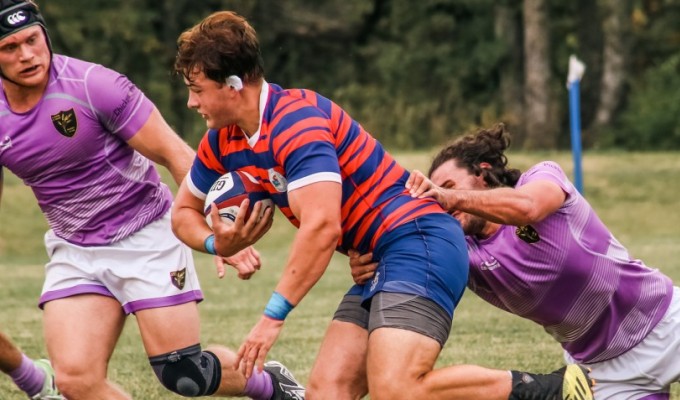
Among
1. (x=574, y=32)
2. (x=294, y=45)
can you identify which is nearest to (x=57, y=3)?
(x=294, y=45)

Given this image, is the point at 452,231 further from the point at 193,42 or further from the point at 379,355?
the point at 193,42

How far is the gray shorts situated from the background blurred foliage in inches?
1043

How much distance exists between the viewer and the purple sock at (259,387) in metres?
5.89

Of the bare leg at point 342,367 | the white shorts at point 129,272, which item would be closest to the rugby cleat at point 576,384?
the bare leg at point 342,367

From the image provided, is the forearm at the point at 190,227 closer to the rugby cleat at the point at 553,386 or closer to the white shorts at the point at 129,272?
the white shorts at the point at 129,272

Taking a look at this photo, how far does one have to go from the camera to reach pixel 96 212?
5.58m

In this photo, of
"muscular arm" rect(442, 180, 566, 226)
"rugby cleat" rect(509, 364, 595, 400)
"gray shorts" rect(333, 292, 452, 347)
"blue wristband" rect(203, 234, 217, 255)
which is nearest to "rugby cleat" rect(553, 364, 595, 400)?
"rugby cleat" rect(509, 364, 595, 400)

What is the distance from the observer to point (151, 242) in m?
5.64

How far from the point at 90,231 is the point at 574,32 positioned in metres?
33.1

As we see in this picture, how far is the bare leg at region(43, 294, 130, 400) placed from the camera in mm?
5246

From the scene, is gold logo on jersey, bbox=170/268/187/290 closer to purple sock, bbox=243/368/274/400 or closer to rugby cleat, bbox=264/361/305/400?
purple sock, bbox=243/368/274/400

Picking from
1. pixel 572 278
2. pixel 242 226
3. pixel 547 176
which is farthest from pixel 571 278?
pixel 242 226

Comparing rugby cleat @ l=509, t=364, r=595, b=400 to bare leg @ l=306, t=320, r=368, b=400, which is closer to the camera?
rugby cleat @ l=509, t=364, r=595, b=400

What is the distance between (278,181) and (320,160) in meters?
0.27
